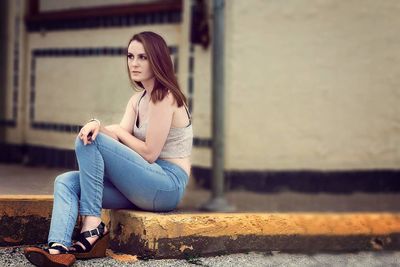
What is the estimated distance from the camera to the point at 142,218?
374 cm

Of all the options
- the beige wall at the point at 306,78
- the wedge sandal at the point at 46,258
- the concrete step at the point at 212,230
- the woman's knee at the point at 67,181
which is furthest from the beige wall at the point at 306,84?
the wedge sandal at the point at 46,258

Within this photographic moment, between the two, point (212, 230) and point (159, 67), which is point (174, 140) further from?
point (212, 230)

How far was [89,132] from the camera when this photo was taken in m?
3.50

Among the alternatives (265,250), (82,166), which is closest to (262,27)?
(265,250)

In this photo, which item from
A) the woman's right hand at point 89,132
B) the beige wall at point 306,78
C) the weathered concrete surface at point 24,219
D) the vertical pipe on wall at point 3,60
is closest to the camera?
the woman's right hand at point 89,132

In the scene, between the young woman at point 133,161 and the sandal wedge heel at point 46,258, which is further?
the young woman at point 133,161

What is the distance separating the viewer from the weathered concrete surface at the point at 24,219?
3.98m

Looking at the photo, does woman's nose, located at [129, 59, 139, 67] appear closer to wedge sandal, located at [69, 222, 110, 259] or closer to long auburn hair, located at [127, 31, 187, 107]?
long auburn hair, located at [127, 31, 187, 107]

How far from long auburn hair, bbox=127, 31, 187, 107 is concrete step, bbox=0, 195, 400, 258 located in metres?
0.66

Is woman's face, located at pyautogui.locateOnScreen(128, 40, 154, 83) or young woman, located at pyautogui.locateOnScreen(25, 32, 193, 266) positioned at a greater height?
woman's face, located at pyautogui.locateOnScreen(128, 40, 154, 83)

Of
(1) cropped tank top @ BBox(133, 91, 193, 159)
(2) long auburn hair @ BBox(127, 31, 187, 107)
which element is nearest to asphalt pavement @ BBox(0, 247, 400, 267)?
(1) cropped tank top @ BBox(133, 91, 193, 159)

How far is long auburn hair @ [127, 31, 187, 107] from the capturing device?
3.65 metres

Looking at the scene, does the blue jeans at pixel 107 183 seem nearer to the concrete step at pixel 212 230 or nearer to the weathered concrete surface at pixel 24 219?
the concrete step at pixel 212 230

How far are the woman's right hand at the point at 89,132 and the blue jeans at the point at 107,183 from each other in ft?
0.11
